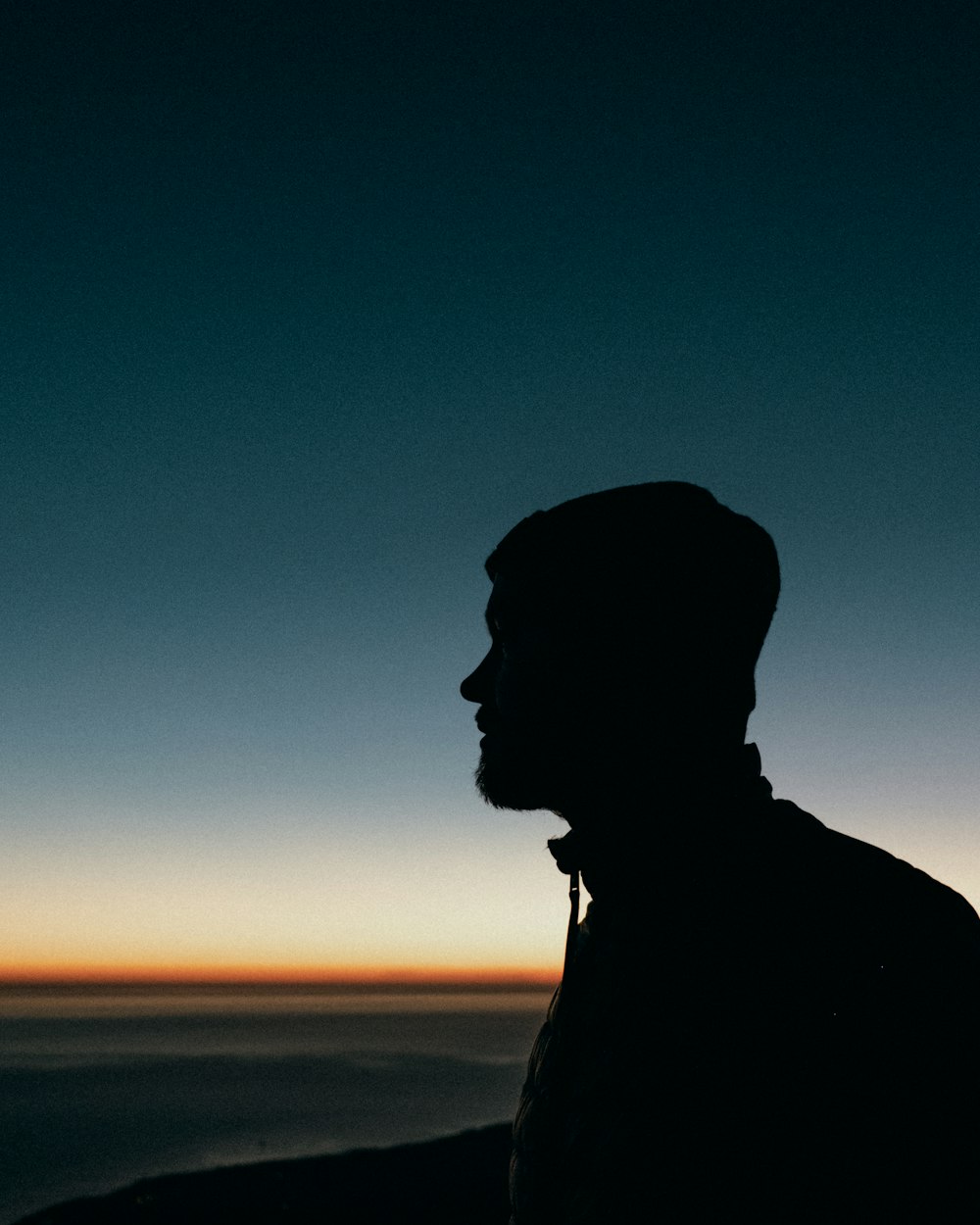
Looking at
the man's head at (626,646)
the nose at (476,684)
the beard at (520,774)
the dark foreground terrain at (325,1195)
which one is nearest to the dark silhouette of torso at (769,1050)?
the man's head at (626,646)

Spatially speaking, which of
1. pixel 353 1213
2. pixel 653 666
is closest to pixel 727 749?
pixel 653 666

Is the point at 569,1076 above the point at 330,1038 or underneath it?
above

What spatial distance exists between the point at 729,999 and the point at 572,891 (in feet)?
2.63

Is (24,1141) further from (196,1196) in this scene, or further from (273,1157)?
(196,1196)

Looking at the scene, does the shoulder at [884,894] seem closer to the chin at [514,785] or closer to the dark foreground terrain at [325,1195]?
the chin at [514,785]

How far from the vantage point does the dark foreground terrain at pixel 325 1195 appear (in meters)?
35.0

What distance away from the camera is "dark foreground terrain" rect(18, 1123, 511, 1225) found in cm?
3503

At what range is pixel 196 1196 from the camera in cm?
3931

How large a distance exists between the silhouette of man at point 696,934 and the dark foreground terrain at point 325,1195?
37.1 m

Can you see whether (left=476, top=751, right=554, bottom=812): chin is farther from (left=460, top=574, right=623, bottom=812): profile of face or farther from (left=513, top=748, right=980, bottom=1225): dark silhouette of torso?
(left=513, top=748, right=980, bottom=1225): dark silhouette of torso

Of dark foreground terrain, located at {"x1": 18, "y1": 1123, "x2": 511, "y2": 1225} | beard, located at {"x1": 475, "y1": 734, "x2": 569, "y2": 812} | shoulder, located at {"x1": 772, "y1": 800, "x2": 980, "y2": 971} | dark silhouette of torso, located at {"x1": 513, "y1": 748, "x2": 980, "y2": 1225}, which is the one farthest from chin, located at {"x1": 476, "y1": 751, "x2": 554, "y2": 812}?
dark foreground terrain, located at {"x1": 18, "y1": 1123, "x2": 511, "y2": 1225}

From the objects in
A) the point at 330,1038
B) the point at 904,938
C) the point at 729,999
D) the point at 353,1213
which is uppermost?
the point at 904,938

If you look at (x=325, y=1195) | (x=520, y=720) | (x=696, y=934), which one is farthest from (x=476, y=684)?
(x=325, y=1195)

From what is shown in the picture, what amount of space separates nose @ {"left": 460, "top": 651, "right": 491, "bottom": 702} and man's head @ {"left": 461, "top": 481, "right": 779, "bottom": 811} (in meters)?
0.11
